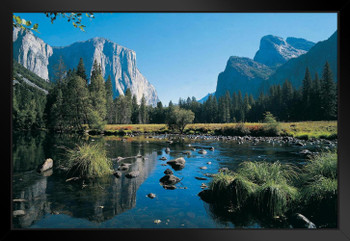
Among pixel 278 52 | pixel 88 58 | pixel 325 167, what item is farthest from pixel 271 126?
pixel 278 52

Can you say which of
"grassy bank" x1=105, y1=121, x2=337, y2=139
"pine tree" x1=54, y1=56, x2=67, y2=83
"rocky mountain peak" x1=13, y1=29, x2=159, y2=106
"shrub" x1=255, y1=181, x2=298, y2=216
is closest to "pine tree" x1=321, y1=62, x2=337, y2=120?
"grassy bank" x1=105, y1=121, x2=337, y2=139

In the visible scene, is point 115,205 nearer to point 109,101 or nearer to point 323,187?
point 323,187

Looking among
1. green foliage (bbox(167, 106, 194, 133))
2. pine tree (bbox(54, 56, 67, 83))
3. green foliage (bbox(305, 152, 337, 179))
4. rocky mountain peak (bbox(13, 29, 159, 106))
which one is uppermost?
rocky mountain peak (bbox(13, 29, 159, 106))

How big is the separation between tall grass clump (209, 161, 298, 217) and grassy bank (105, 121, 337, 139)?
23.7 ft

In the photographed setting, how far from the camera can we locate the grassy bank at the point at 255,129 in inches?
474

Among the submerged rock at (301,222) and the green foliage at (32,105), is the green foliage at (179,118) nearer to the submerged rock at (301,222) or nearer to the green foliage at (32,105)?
the green foliage at (32,105)

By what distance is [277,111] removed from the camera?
53.3ft

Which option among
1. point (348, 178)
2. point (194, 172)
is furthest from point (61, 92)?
point (348, 178)

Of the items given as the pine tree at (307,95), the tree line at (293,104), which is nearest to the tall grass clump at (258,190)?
the tree line at (293,104)

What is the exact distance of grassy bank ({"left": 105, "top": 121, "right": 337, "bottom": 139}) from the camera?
12.0 metres

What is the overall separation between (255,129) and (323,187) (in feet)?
43.3

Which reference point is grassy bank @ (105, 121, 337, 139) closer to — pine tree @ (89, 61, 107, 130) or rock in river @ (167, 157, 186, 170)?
pine tree @ (89, 61, 107, 130)

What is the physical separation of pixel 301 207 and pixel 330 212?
1.21ft

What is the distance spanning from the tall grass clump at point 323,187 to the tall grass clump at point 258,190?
206mm
